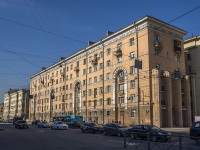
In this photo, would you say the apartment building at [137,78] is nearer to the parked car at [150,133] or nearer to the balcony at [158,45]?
the balcony at [158,45]

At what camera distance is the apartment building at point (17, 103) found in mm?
124250

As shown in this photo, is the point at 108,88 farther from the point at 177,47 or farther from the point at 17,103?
the point at 17,103

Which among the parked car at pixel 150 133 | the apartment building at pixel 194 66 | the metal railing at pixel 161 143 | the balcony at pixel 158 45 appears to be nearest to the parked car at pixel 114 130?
the parked car at pixel 150 133

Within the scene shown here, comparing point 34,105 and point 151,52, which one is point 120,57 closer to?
point 151,52

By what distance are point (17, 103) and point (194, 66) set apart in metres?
102

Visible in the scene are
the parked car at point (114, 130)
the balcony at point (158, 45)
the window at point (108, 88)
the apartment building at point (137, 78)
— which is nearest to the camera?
the parked car at point (114, 130)

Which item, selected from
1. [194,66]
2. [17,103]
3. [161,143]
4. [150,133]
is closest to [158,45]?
[194,66]

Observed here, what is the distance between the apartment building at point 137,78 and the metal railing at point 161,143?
81.8 ft

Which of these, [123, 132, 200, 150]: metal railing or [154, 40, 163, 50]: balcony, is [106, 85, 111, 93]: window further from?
[123, 132, 200, 150]: metal railing

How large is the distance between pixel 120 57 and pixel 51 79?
37703 mm

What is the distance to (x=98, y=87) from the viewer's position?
60406mm

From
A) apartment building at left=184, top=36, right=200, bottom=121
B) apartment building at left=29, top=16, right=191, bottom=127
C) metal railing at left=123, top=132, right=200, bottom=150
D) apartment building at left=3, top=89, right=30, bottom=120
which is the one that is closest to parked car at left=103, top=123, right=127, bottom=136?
metal railing at left=123, top=132, right=200, bottom=150

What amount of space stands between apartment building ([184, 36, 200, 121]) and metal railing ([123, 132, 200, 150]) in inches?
1597

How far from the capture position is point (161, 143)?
14.9m
